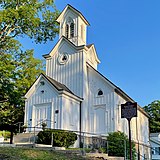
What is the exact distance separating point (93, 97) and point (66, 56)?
181 inches

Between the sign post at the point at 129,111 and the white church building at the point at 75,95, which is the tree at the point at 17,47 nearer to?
the white church building at the point at 75,95

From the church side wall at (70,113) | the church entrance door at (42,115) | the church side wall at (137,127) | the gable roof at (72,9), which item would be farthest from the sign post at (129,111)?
the gable roof at (72,9)

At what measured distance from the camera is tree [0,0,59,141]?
23.4m

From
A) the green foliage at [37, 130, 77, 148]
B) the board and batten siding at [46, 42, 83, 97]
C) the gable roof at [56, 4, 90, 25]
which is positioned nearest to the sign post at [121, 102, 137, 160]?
the green foliage at [37, 130, 77, 148]

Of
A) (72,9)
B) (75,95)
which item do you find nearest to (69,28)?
(72,9)

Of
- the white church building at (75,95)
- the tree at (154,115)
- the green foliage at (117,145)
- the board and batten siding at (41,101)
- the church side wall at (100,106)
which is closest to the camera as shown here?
the green foliage at (117,145)

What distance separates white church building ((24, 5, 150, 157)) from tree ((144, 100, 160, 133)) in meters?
25.5

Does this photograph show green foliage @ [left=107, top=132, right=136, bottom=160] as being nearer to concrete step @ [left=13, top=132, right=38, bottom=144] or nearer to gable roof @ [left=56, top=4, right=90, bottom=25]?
concrete step @ [left=13, top=132, right=38, bottom=144]

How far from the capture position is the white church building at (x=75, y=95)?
2148 cm

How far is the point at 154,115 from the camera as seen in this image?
52.7m

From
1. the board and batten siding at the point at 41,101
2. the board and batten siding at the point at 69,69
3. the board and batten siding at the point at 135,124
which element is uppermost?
the board and batten siding at the point at 69,69

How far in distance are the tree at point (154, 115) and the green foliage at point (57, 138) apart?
1368 inches

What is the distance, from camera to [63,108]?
2091 centimetres

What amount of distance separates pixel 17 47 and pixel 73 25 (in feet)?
20.1
